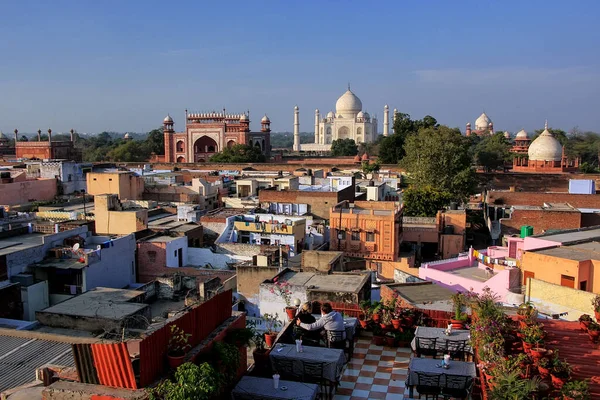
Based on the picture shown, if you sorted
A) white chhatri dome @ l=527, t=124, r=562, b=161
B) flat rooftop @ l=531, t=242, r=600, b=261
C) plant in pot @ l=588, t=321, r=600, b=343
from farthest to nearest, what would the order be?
white chhatri dome @ l=527, t=124, r=562, b=161 < flat rooftop @ l=531, t=242, r=600, b=261 < plant in pot @ l=588, t=321, r=600, b=343

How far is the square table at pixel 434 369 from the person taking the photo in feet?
16.9

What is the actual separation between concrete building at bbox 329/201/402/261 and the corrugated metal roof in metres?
12.2

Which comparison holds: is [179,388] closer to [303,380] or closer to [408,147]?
[303,380]

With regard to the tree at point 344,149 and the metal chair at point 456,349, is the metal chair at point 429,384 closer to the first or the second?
the metal chair at point 456,349

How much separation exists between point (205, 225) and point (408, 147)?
52.2 feet

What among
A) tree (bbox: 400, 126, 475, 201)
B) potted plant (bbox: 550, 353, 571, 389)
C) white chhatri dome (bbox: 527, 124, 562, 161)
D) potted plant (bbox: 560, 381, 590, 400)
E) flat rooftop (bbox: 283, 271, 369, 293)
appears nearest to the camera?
potted plant (bbox: 560, 381, 590, 400)

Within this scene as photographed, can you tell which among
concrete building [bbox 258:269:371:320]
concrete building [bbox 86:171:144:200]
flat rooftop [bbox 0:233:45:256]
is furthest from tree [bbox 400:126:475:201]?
concrete building [bbox 258:269:371:320]

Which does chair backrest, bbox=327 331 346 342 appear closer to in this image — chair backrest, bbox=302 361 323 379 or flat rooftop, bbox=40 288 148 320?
chair backrest, bbox=302 361 323 379

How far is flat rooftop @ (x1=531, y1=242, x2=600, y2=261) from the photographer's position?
10.8 metres

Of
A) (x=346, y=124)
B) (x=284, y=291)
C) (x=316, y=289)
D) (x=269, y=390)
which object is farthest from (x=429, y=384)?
(x=346, y=124)

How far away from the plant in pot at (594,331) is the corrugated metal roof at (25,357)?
17.9ft

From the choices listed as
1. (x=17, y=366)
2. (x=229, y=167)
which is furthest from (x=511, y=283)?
(x=229, y=167)

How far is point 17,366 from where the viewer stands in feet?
21.2

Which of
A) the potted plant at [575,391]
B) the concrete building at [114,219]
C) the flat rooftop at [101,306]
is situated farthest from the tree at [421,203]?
the potted plant at [575,391]
